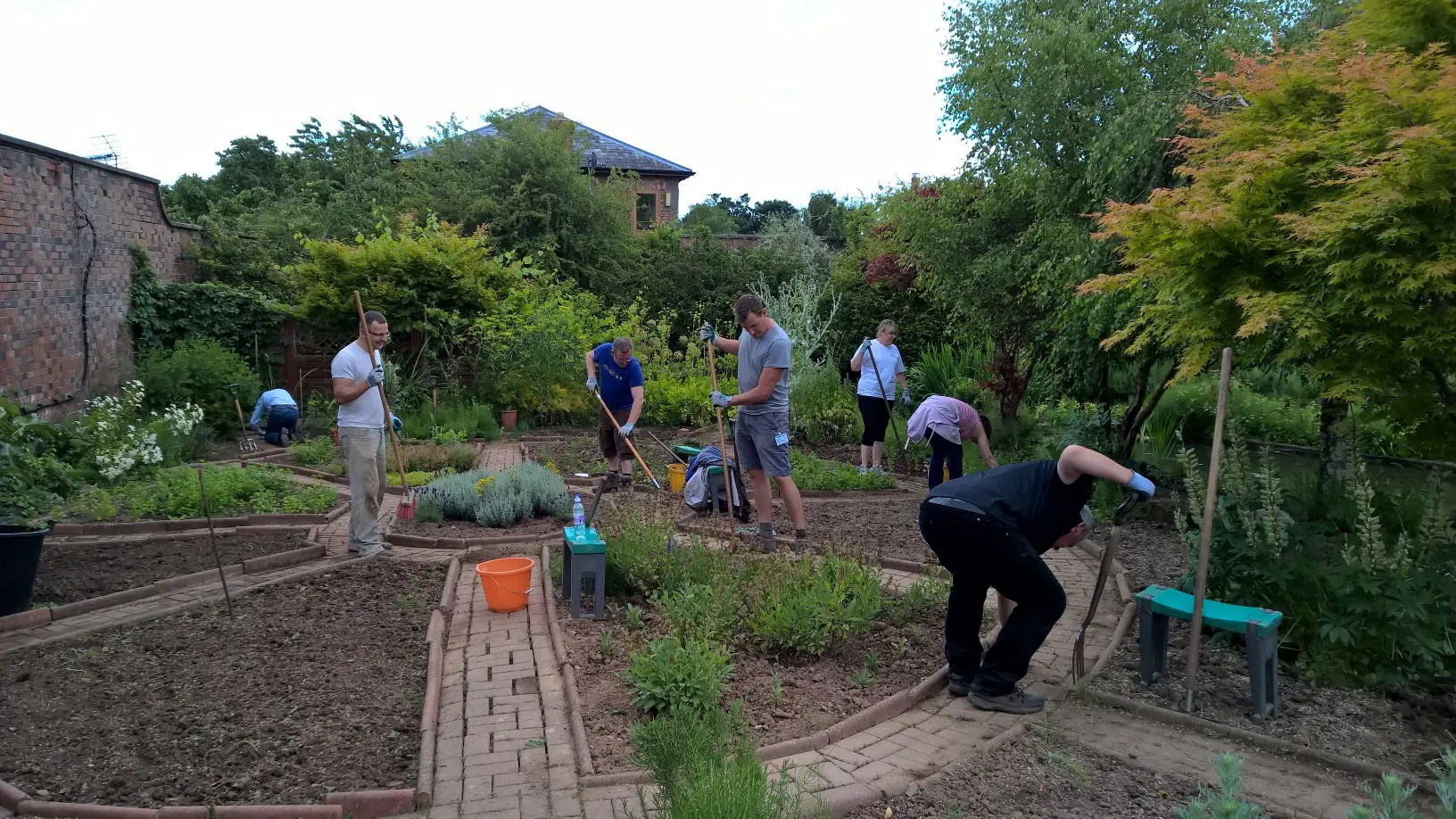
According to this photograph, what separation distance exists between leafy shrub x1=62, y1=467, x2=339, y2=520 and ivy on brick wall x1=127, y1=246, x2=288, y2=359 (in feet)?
16.8

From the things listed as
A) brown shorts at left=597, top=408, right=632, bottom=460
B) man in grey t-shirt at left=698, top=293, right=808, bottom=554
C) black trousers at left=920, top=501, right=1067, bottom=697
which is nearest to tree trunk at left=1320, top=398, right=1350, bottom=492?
black trousers at left=920, top=501, right=1067, bottom=697

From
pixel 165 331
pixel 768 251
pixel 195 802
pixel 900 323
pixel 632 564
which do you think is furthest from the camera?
pixel 768 251

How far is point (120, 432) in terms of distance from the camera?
9.06 metres

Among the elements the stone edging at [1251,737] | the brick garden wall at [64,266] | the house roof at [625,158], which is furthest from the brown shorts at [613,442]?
the house roof at [625,158]

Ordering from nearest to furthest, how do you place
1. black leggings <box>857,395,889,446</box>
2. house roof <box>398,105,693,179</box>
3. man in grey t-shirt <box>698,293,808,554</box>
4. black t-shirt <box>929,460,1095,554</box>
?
1. black t-shirt <box>929,460,1095,554</box>
2. man in grey t-shirt <box>698,293,808,554</box>
3. black leggings <box>857,395,889,446</box>
4. house roof <box>398,105,693,179</box>

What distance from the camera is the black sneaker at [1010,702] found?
4.00 m

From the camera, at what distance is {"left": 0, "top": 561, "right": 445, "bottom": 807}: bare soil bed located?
3330 mm

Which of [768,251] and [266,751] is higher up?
[768,251]

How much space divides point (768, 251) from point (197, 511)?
50.9ft

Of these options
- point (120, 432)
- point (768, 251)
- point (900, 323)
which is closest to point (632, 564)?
point (120, 432)

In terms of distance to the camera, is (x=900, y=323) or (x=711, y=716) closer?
(x=711, y=716)

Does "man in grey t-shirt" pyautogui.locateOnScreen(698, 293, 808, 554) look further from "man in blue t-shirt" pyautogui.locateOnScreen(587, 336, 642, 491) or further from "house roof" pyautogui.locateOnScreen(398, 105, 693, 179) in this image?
"house roof" pyautogui.locateOnScreen(398, 105, 693, 179)

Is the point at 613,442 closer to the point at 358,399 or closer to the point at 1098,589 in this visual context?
the point at 358,399

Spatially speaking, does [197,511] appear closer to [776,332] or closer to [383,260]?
[776,332]
